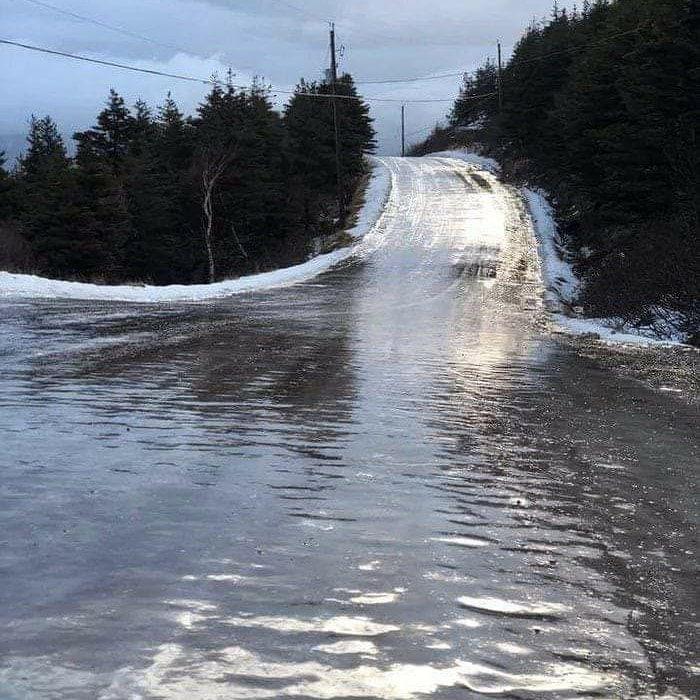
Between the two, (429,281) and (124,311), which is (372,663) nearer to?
(124,311)

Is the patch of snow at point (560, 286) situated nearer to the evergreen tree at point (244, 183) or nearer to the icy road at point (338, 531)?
the icy road at point (338, 531)

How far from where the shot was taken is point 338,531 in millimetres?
4465

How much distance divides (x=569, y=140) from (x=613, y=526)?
1198 inches

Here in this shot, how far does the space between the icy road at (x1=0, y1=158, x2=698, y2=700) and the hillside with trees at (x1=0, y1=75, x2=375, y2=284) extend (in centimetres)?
2945

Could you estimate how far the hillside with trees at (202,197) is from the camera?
136 feet

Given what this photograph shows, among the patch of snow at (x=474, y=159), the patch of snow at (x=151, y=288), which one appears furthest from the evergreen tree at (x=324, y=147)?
the patch of snow at (x=151, y=288)

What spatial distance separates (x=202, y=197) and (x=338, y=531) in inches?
1650

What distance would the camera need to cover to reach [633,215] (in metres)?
24.3

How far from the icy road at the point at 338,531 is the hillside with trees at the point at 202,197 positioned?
96.6 ft

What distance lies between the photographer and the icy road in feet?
9.97

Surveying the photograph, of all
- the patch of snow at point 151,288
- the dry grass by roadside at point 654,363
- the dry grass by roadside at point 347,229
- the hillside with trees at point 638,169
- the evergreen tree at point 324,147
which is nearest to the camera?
the dry grass by roadside at point 654,363

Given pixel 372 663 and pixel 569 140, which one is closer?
pixel 372 663

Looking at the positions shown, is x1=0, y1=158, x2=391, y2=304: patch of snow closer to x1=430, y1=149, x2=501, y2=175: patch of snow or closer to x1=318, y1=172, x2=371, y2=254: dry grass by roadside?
x1=318, y1=172, x2=371, y2=254: dry grass by roadside

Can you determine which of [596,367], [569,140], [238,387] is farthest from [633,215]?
[238,387]
